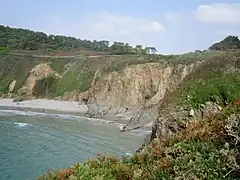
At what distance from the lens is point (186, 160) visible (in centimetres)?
→ 812

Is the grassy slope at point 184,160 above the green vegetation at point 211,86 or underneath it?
underneath

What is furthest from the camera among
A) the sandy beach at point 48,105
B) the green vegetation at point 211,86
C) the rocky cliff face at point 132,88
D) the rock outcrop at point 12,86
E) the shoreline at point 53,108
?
the rock outcrop at point 12,86

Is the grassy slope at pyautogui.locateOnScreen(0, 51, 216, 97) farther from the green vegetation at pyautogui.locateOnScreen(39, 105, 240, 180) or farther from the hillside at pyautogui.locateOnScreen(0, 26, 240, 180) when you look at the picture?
the green vegetation at pyautogui.locateOnScreen(39, 105, 240, 180)

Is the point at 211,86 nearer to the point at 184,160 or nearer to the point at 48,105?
the point at 184,160

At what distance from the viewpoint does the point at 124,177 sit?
9125mm

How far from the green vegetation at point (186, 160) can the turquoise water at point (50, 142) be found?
18.1 meters

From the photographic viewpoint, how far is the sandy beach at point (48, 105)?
68169mm

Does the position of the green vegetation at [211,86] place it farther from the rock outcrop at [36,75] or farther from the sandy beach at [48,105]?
the rock outcrop at [36,75]

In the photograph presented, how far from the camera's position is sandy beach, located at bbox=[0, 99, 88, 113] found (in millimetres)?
68169

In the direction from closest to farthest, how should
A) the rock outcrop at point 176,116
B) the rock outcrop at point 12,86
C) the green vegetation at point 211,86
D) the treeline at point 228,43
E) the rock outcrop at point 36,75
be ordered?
the rock outcrop at point 176,116, the green vegetation at point 211,86, the rock outcrop at point 36,75, the rock outcrop at point 12,86, the treeline at point 228,43

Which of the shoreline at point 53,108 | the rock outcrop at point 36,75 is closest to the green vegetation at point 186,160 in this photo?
the shoreline at point 53,108

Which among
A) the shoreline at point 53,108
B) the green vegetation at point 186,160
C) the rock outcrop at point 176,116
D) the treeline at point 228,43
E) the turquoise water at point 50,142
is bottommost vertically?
the turquoise water at point 50,142

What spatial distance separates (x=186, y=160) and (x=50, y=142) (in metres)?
35.6

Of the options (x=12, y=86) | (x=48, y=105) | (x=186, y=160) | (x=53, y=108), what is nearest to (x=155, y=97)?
(x=53, y=108)
